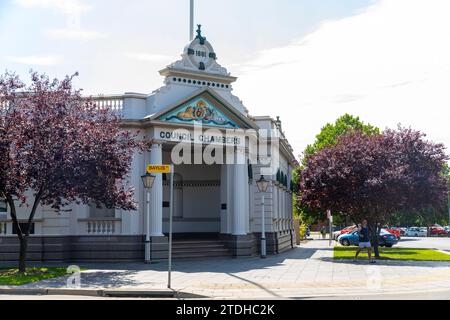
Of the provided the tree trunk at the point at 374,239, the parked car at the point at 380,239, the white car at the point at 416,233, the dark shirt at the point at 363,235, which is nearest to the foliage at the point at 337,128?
the parked car at the point at 380,239

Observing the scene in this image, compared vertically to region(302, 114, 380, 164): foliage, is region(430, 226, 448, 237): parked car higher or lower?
lower

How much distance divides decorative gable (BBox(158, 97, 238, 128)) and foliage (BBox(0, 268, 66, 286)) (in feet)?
26.3

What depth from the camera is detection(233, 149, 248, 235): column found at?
1021 inches

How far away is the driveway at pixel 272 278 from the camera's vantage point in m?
14.1

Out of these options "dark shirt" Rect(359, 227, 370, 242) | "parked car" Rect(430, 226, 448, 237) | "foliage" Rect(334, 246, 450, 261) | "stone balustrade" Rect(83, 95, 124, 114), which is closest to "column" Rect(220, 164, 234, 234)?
"foliage" Rect(334, 246, 450, 261)

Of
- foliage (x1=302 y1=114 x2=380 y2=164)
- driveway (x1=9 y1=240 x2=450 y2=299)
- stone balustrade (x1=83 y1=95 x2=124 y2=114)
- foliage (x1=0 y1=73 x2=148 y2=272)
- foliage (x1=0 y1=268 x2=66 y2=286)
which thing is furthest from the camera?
foliage (x1=302 y1=114 x2=380 y2=164)

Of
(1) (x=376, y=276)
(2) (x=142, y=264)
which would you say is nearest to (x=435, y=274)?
(1) (x=376, y=276)

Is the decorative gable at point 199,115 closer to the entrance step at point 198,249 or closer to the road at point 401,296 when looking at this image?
the entrance step at point 198,249

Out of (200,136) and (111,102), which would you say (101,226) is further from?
(200,136)

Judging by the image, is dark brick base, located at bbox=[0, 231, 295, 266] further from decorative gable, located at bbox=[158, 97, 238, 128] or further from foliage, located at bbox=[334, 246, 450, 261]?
foliage, located at bbox=[334, 246, 450, 261]

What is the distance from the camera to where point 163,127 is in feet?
79.3
